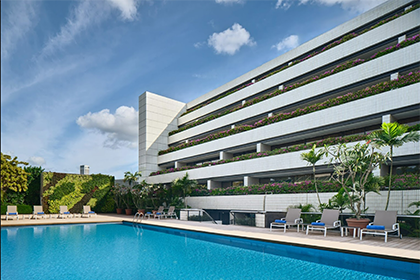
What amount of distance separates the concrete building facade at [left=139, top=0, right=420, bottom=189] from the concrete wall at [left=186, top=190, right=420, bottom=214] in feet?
6.70

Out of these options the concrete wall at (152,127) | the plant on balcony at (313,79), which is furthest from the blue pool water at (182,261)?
the concrete wall at (152,127)

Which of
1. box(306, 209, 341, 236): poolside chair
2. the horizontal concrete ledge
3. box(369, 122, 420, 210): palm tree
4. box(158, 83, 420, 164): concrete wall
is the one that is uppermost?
the horizontal concrete ledge

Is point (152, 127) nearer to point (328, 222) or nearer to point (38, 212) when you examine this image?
point (38, 212)

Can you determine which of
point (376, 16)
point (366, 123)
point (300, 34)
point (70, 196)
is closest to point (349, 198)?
point (366, 123)

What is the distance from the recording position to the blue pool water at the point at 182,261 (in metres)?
7.44

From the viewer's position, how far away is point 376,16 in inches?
782

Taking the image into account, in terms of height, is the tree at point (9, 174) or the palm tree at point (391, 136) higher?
the palm tree at point (391, 136)

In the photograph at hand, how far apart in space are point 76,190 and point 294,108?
63.3 feet

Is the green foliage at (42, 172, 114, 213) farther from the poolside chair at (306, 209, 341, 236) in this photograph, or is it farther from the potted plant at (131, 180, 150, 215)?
the poolside chair at (306, 209, 341, 236)

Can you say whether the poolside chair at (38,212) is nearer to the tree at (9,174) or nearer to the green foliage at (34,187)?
the green foliage at (34,187)

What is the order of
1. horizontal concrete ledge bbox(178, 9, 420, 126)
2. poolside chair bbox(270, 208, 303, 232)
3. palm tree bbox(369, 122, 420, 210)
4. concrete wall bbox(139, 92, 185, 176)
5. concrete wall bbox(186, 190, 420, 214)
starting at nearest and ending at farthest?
palm tree bbox(369, 122, 420, 210), poolside chair bbox(270, 208, 303, 232), concrete wall bbox(186, 190, 420, 214), horizontal concrete ledge bbox(178, 9, 420, 126), concrete wall bbox(139, 92, 185, 176)

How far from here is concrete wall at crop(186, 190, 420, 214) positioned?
47.3 feet

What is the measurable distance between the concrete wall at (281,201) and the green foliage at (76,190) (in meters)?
7.78

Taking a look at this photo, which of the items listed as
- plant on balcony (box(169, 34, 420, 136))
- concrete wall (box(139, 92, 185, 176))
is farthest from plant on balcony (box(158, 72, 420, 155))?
concrete wall (box(139, 92, 185, 176))
